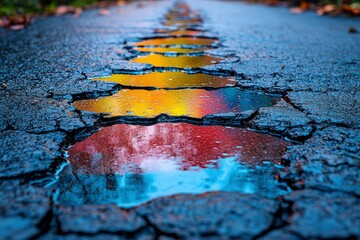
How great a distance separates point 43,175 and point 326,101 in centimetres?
150

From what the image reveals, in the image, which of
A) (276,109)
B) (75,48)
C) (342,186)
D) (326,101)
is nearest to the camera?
(342,186)

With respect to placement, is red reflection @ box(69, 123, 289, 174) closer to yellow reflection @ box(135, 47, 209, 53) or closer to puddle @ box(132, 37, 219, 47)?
yellow reflection @ box(135, 47, 209, 53)

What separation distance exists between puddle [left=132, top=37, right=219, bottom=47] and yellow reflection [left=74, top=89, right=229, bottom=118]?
6.11ft

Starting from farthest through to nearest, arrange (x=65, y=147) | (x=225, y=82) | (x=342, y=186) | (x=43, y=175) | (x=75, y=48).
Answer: (x=75, y=48), (x=225, y=82), (x=65, y=147), (x=43, y=175), (x=342, y=186)

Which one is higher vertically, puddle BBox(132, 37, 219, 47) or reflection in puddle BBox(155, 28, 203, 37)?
puddle BBox(132, 37, 219, 47)

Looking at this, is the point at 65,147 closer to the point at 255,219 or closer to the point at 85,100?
the point at 85,100

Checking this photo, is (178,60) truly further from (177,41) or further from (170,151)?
(170,151)

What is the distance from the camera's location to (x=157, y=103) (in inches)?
74.7

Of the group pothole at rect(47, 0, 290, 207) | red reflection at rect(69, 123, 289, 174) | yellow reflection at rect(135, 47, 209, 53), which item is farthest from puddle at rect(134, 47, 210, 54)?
red reflection at rect(69, 123, 289, 174)

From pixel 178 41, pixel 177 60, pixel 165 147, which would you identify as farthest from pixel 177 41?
pixel 165 147

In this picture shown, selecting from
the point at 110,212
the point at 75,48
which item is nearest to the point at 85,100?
Result: the point at 110,212

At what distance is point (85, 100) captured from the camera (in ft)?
6.49

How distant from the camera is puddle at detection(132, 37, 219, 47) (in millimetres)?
3891

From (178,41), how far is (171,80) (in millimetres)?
1817
